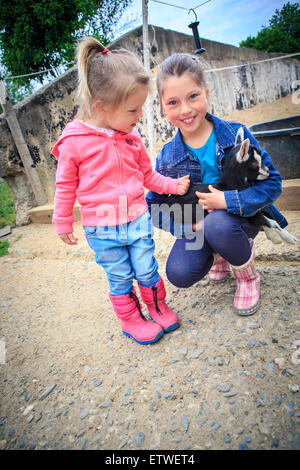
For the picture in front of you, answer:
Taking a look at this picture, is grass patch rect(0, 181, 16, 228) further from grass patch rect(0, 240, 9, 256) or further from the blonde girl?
the blonde girl

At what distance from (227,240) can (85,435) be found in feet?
3.79

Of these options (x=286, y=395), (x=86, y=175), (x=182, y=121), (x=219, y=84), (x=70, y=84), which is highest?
(x=70, y=84)

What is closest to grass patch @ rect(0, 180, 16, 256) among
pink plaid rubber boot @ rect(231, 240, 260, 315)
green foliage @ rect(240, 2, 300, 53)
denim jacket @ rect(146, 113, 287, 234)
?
denim jacket @ rect(146, 113, 287, 234)

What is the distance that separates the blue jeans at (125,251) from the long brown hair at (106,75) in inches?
24.4

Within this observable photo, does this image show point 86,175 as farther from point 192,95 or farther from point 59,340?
point 59,340

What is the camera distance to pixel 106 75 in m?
1.33

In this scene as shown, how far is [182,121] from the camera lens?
151 cm

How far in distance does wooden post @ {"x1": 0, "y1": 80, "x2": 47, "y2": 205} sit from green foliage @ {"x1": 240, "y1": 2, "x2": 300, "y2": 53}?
30.6 ft

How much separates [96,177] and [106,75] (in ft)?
1.59

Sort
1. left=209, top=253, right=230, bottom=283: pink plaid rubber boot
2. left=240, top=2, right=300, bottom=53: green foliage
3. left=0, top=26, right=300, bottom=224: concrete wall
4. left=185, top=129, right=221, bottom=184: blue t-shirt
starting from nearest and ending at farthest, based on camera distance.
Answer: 1. left=185, top=129, right=221, bottom=184: blue t-shirt
2. left=209, top=253, right=230, bottom=283: pink plaid rubber boot
3. left=0, top=26, right=300, bottom=224: concrete wall
4. left=240, top=2, right=300, bottom=53: green foliage

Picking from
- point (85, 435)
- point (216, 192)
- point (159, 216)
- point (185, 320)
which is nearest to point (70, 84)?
point (159, 216)

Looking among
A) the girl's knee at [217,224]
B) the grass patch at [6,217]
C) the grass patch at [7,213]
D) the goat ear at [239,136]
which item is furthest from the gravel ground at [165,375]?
the grass patch at [7,213]

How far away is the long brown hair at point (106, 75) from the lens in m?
1.31

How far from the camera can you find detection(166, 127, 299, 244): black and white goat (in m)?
1.42
